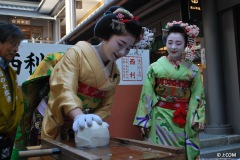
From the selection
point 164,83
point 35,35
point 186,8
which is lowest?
point 164,83

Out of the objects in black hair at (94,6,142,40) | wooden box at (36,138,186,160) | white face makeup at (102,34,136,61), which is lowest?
wooden box at (36,138,186,160)

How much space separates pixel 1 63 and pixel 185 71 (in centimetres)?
187

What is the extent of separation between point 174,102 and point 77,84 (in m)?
1.41

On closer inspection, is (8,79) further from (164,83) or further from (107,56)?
(164,83)

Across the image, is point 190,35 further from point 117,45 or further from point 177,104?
point 117,45

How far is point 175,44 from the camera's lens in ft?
10.0

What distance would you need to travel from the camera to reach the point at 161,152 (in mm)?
1418

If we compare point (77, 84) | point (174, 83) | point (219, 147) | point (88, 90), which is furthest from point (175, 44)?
point (219, 147)

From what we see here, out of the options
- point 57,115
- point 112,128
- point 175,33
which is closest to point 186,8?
point 175,33

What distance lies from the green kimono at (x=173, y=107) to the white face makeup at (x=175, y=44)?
0.14 meters

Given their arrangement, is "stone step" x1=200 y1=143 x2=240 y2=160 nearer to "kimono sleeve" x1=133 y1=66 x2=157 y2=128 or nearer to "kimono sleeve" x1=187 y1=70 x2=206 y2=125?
"kimono sleeve" x1=187 y1=70 x2=206 y2=125

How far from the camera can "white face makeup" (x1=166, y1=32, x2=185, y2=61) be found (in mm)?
3053

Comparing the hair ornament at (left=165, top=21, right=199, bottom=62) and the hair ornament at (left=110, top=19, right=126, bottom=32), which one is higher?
the hair ornament at (left=165, top=21, right=199, bottom=62)

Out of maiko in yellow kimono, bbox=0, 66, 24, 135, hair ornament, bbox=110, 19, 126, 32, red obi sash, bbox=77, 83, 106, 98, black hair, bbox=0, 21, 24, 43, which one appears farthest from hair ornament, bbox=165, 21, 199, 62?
maiko in yellow kimono, bbox=0, 66, 24, 135
